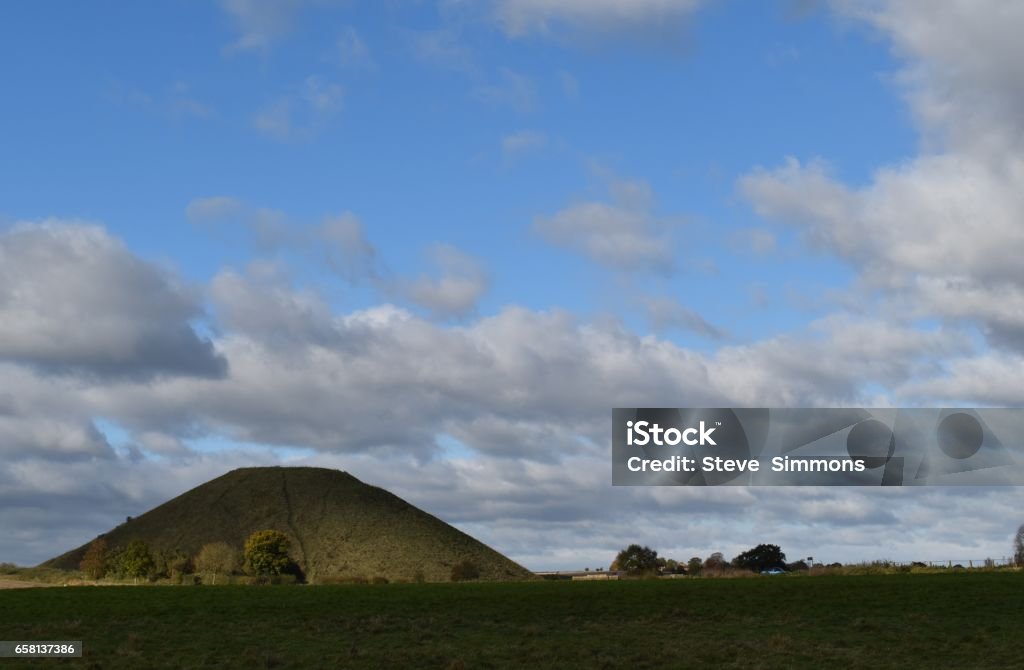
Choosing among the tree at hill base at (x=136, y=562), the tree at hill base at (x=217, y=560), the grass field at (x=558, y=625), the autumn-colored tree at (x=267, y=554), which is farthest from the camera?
the autumn-colored tree at (x=267, y=554)

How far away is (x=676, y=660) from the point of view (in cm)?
4156

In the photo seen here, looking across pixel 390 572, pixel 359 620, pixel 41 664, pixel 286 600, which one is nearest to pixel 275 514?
pixel 390 572

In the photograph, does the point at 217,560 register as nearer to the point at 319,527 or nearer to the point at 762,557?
the point at 319,527

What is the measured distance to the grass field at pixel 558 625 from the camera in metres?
42.2

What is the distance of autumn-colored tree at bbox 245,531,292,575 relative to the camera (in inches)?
5037

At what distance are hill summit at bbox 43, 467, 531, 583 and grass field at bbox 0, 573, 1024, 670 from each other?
238 feet

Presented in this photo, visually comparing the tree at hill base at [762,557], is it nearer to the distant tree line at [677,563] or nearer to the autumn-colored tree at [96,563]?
the distant tree line at [677,563]

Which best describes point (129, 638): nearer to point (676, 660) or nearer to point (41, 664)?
point (41, 664)

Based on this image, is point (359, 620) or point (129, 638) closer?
point (129, 638)

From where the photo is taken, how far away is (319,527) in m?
156

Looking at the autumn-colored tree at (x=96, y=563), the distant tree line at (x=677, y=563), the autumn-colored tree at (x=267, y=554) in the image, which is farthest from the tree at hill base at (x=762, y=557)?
the autumn-colored tree at (x=96, y=563)

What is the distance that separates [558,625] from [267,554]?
8502 cm

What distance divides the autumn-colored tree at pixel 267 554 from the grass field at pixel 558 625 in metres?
56.5

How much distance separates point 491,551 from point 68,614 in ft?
348
